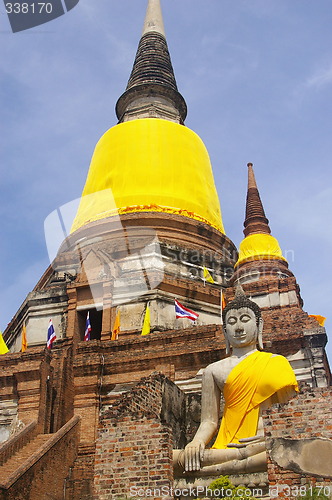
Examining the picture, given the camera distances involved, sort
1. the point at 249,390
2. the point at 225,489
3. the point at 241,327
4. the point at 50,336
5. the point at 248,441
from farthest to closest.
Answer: the point at 50,336, the point at 241,327, the point at 249,390, the point at 248,441, the point at 225,489

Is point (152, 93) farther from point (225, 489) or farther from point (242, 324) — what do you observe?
point (225, 489)

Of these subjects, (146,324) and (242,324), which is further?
(146,324)

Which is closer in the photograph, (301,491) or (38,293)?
(301,491)

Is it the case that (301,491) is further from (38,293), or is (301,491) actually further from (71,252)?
(71,252)

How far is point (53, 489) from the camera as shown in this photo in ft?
39.5

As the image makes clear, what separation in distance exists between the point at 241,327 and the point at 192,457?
7.89 ft

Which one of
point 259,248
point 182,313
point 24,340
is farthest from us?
point 259,248

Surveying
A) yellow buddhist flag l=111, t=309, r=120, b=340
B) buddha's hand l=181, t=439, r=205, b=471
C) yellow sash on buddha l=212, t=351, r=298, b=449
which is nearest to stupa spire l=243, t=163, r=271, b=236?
yellow buddhist flag l=111, t=309, r=120, b=340

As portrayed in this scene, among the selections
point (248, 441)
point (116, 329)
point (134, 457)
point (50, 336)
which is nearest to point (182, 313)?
point (116, 329)

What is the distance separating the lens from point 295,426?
7.46 meters

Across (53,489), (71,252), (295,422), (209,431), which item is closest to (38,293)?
(71,252)

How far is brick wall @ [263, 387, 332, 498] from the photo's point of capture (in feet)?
22.8

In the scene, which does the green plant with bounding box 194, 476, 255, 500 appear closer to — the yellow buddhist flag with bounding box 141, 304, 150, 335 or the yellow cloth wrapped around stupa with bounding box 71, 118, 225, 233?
the yellow buddhist flag with bounding box 141, 304, 150, 335

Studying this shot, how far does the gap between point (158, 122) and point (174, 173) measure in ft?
10.5
